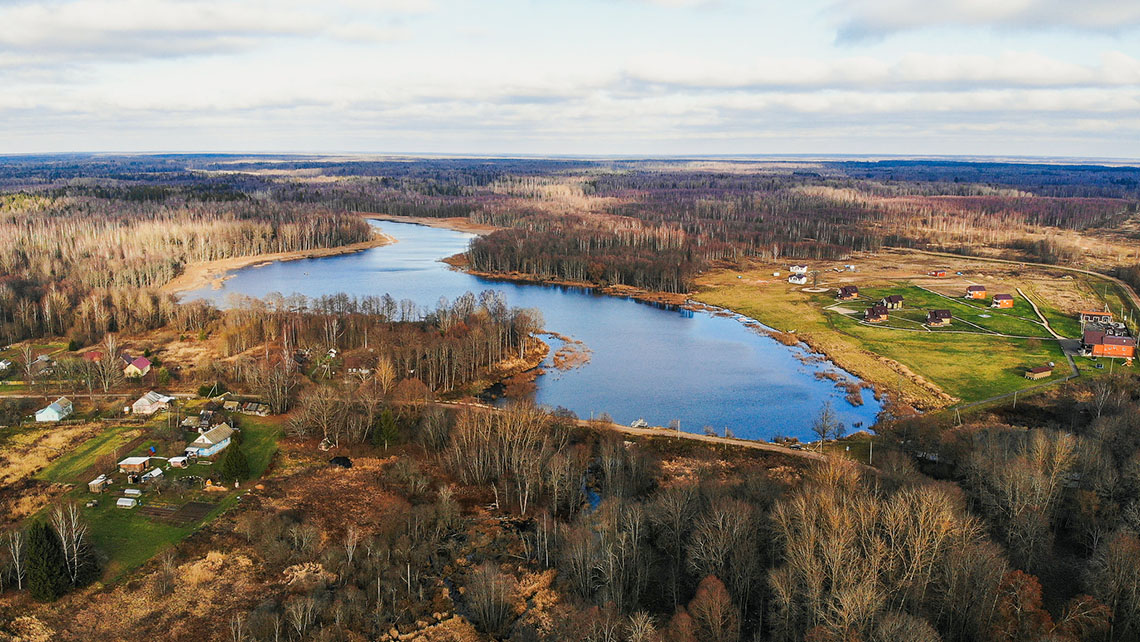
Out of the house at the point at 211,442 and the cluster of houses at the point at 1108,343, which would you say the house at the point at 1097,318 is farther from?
the house at the point at 211,442

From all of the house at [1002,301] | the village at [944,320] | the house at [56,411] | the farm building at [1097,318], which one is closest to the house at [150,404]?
the house at [56,411]

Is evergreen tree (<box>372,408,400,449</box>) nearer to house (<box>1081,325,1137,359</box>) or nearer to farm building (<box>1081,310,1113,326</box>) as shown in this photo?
house (<box>1081,325,1137,359</box>)

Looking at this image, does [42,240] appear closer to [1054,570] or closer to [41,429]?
[41,429]

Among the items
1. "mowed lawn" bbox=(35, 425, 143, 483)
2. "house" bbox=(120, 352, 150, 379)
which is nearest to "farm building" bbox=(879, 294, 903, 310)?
"mowed lawn" bbox=(35, 425, 143, 483)

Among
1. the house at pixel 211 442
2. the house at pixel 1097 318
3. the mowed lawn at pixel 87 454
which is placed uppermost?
the house at pixel 1097 318

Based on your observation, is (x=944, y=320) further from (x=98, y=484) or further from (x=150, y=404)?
(x=98, y=484)

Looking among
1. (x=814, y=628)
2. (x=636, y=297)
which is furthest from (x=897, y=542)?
(x=636, y=297)
